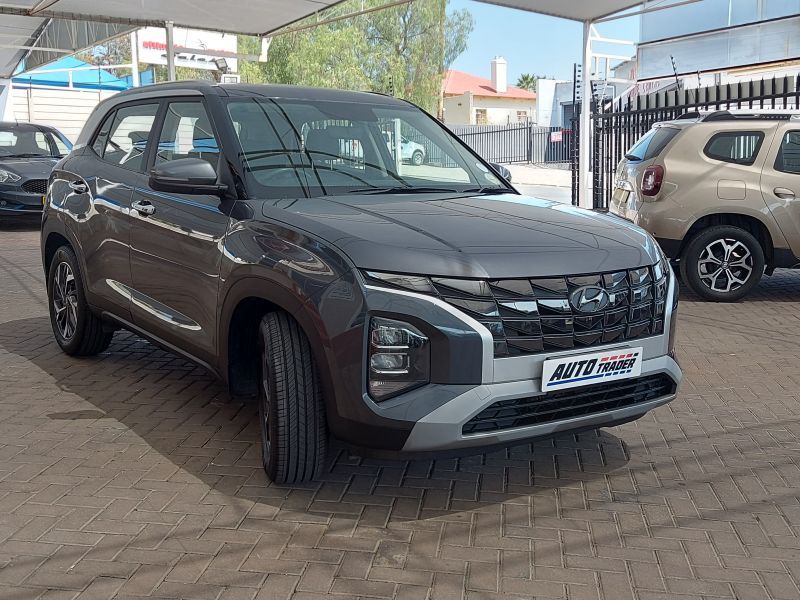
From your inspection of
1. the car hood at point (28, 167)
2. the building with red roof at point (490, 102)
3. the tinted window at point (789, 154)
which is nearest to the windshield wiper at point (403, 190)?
the tinted window at point (789, 154)

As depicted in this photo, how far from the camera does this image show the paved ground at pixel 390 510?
127 inches

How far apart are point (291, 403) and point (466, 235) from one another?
0.99 m

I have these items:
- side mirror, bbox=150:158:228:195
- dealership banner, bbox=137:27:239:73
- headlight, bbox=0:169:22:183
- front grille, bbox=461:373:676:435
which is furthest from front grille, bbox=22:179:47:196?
front grille, bbox=461:373:676:435

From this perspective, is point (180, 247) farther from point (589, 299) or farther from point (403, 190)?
point (589, 299)

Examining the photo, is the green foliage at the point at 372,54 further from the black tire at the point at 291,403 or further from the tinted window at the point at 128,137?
the black tire at the point at 291,403

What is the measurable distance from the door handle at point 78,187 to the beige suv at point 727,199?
17.5 ft

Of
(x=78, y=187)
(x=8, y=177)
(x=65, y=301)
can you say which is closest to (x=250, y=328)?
(x=78, y=187)

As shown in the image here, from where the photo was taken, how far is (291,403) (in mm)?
3686

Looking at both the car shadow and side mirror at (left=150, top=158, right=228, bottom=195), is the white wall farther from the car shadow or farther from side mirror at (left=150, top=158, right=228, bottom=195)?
side mirror at (left=150, top=158, right=228, bottom=195)

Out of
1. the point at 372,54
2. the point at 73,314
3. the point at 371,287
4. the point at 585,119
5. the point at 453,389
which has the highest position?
the point at 372,54

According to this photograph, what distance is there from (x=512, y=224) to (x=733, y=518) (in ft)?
5.01

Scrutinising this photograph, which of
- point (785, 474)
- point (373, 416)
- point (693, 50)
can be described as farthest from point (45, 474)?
point (693, 50)

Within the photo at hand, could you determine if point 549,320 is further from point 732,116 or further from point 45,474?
point 732,116

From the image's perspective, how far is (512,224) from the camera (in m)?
3.91
